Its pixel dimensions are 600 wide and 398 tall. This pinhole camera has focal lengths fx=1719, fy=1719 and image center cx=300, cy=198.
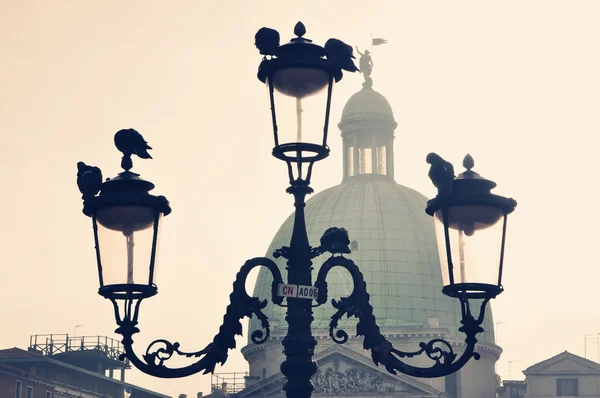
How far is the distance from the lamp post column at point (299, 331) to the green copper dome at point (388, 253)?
71.2m


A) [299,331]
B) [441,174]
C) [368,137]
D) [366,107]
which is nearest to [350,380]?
[368,137]

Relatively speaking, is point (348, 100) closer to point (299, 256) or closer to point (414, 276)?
point (414, 276)

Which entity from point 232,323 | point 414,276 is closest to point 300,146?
point 232,323

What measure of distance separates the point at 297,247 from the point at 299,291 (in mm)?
360

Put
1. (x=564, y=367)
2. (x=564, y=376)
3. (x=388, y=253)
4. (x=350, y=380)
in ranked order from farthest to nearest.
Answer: (x=388, y=253) → (x=564, y=367) → (x=564, y=376) → (x=350, y=380)

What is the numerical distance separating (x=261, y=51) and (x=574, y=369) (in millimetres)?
70437

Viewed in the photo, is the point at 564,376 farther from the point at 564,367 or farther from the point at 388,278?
the point at 388,278

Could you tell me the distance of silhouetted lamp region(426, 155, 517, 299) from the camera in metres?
12.1

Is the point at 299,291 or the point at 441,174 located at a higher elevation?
the point at 441,174

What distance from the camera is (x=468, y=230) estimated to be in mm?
12195

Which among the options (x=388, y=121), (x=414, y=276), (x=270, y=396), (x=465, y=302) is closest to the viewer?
(x=465, y=302)

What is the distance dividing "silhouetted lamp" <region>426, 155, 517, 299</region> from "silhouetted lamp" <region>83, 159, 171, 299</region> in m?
1.98

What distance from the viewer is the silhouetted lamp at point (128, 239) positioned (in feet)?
40.1

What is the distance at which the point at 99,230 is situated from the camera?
12352mm
